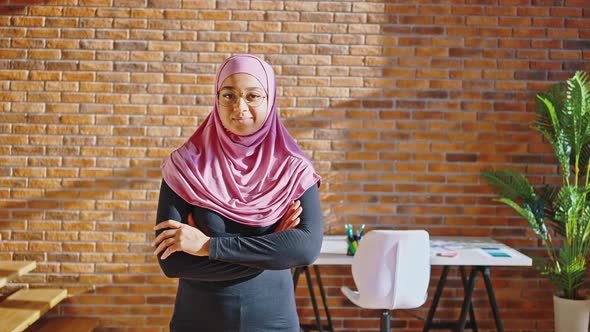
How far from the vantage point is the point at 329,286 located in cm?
349

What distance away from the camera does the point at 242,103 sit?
143cm

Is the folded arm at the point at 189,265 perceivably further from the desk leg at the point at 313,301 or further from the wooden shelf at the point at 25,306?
the wooden shelf at the point at 25,306

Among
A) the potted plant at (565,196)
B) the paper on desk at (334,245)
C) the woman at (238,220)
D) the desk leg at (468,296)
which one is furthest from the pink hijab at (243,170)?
the potted plant at (565,196)

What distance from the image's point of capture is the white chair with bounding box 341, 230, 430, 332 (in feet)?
8.50

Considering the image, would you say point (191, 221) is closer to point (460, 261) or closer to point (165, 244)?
point (165, 244)

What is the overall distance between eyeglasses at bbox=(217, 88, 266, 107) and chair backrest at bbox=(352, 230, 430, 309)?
1.36m

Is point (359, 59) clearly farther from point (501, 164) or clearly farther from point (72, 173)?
point (72, 173)

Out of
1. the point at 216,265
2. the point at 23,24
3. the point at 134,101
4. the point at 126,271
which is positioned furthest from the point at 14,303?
the point at 216,265

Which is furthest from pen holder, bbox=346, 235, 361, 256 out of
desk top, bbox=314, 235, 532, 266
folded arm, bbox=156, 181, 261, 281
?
folded arm, bbox=156, 181, 261, 281

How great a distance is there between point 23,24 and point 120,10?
651mm

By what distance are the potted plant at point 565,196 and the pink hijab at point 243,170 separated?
6.64ft

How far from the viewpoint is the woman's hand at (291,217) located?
147 cm

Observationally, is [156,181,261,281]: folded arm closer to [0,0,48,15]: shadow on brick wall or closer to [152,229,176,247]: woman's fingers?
[152,229,176,247]: woman's fingers

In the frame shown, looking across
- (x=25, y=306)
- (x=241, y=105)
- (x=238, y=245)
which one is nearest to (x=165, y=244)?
(x=238, y=245)
